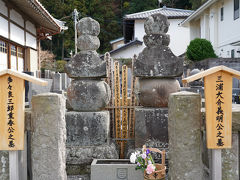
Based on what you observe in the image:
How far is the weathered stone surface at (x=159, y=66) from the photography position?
13.6 feet

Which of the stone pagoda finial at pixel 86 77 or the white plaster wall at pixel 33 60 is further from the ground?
the white plaster wall at pixel 33 60

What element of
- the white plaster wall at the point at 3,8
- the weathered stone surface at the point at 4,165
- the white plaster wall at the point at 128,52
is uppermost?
the white plaster wall at the point at 128,52

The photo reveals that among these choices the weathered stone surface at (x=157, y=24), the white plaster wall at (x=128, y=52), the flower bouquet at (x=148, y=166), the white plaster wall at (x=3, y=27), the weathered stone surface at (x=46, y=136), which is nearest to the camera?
the weathered stone surface at (x=46, y=136)

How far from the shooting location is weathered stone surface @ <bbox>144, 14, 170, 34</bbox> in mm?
4270

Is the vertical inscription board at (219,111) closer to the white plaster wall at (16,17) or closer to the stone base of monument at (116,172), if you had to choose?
the stone base of monument at (116,172)

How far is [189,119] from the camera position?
2.89 m

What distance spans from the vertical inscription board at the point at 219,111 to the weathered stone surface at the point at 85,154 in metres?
1.83

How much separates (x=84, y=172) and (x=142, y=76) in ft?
5.93

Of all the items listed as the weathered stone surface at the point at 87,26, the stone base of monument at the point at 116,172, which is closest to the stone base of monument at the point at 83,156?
the stone base of monument at the point at 116,172

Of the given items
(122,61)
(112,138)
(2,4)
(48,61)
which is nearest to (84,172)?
(112,138)

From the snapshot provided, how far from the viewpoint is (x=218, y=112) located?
2.84 metres

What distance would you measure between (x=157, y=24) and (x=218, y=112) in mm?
2023

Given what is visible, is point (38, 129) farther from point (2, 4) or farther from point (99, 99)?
point (2, 4)

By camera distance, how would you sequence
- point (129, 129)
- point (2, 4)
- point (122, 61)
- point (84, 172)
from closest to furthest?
point (84, 172)
point (129, 129)
point (2, 4)
point (122, 61)
